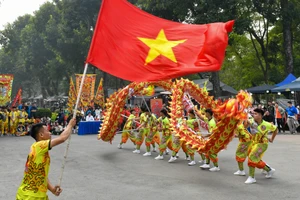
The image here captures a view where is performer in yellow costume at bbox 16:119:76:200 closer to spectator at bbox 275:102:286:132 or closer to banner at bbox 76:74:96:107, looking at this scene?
spectator at bbox 275:102:286:132

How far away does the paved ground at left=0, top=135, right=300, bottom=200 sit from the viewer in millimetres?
6379

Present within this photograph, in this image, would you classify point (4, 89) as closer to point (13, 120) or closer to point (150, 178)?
point (13, 120)

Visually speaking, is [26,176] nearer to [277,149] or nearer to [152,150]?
[152,150]

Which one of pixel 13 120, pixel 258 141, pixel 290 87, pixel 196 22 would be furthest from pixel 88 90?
pixel 258 141

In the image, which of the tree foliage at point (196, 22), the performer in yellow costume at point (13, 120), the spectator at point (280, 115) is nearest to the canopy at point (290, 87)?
the spectator at point (280, 115)

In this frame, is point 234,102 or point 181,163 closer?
point 234,102

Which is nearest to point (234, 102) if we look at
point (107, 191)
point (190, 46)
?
point (190, 46)

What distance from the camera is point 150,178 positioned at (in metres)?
7.76

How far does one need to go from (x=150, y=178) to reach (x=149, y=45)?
9.77 ft

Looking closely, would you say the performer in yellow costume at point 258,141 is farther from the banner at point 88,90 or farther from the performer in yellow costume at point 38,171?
the banner at point 88,90

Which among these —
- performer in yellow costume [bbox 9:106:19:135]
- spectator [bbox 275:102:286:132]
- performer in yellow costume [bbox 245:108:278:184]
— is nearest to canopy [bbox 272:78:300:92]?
spectator [bbox 275:102:286:132]

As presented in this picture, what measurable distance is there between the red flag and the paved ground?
7.07 feet

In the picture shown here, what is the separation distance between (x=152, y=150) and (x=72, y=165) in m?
3.41

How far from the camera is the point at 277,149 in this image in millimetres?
11734
